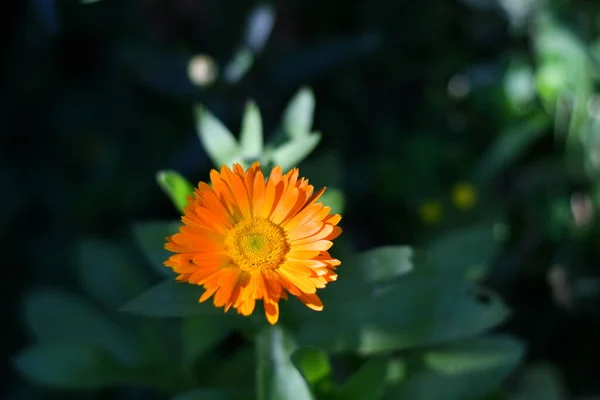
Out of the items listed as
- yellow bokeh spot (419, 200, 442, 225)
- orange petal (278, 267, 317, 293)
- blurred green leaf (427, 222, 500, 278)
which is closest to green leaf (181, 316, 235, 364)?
orange petal (278, 267, 317, 293)

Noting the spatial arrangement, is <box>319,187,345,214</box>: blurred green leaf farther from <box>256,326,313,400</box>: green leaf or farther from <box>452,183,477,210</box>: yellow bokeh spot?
<box>452,183,477,210</box>: yellow bokeh spot

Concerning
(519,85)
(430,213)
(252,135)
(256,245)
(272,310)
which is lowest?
(272,310)

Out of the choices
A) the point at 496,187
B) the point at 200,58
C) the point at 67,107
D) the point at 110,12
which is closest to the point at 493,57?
the point at 496,187

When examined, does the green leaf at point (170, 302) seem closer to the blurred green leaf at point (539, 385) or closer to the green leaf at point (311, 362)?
the green leaf at point (311, 362)

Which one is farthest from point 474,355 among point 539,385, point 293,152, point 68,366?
point 68,366

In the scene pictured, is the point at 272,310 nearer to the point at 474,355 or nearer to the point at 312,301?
the point at 312,301

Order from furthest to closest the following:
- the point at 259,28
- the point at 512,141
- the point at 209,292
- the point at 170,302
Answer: the point at 512,141 < the point at 259,28 < the point at 170,302 < the point at 209,292

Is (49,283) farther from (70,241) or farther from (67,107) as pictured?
(67,107)

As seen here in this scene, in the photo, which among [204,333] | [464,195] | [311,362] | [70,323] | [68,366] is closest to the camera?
[311,362]
